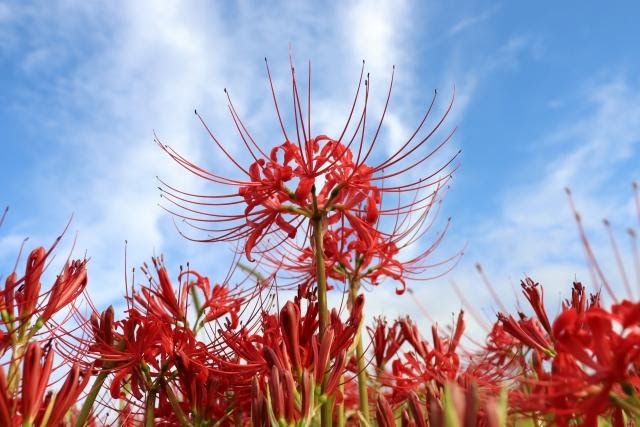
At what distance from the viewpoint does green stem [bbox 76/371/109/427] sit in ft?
7.25

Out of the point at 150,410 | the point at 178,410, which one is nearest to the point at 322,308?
the point at 178,410

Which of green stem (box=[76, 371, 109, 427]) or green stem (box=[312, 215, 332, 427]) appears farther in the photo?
green stem (box=[312, 215, 332, 427])

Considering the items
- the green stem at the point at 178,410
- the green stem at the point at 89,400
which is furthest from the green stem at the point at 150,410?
the green stem at the point at 89,400

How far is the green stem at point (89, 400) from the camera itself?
7.25 ft

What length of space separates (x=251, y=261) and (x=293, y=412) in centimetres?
92

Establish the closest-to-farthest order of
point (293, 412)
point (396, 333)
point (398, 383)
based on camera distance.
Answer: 1. point (293, 412)
2. point (398, 383)
3. point (396, 333)

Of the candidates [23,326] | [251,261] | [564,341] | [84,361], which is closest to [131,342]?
[84,361]

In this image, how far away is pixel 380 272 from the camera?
11.1ft

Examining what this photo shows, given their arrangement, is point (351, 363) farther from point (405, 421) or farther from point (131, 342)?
point (131, 342)

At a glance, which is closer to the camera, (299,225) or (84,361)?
(84,361)

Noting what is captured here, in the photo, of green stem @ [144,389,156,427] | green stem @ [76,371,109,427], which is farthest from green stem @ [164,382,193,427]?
green stem @ [76,371,109,427]

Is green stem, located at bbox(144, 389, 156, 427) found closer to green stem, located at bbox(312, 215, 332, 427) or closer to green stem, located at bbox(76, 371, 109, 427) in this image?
green stem, located at bbox(76, 371, 109, 427)

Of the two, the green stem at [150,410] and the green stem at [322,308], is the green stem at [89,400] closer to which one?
the green stem at [150,410]

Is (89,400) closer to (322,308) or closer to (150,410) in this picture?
(150,410)
